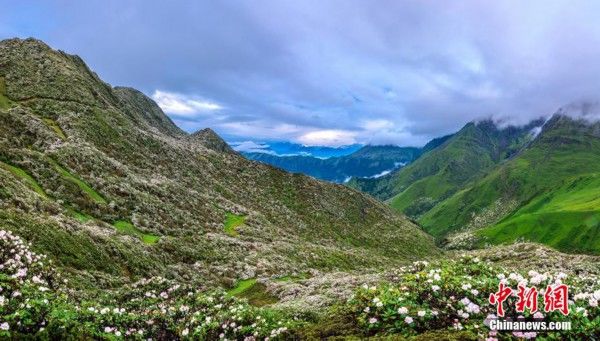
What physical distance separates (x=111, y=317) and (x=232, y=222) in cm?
7559

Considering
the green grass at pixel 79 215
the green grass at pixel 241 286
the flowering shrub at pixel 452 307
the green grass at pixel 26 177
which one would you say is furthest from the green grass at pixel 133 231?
the flowering shrub at pixel 452 307

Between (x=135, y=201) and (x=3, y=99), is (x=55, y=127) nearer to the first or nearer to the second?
(x=3, y=99)

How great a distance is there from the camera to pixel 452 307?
1125cm

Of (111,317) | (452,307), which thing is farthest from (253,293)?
(452,307)

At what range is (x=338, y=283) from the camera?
38.5 m

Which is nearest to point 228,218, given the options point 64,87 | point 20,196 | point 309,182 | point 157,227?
point 157,227

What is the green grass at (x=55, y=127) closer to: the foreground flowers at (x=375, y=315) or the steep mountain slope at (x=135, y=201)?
the steep mountain slope at (x=135, y=201)

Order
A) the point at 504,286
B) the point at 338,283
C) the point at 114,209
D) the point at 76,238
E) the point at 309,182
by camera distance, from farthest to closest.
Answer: the point at 309,182 → the point at 114,209 → the point at 338,283 → the point at 76,238 → the point at 504,286

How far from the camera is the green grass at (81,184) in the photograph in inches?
2314

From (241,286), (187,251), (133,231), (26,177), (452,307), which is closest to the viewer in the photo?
(452,307)

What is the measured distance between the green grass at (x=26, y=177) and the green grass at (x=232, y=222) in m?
32.5

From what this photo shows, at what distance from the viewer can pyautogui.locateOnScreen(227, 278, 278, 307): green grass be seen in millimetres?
38059

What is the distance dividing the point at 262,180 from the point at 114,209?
88.7 m

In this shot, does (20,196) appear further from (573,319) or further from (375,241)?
(375,241)
